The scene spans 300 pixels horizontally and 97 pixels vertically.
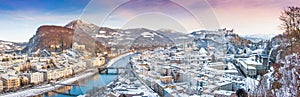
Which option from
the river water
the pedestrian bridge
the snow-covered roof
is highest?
the snow-covered roof

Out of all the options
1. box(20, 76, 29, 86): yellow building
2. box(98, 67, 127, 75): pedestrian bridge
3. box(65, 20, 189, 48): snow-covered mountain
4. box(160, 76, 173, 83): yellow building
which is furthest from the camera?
box(20, 76, 29, 86): yellow building

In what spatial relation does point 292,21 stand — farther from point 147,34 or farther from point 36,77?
point 36,77

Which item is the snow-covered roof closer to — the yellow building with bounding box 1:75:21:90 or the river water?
the river water

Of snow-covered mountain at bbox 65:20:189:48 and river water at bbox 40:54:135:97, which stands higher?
snow-covered mountain at bbox 65:20:189:48

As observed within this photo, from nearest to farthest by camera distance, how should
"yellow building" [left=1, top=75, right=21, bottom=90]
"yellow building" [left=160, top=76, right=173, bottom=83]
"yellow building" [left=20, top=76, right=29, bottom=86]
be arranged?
"yellow building" [left=160, top=76, right=173, bottom=83] < "yellow building" [left=1, top=75, right=21, bottom=90] < "yellow building" [left=20, top=76, right=29, bottom=86]

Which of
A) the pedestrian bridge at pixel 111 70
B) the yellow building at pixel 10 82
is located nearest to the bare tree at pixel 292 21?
the pedestrian bridge at pixel 111 70

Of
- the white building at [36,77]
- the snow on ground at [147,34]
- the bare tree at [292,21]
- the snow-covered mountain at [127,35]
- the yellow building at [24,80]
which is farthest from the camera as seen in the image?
the white building at [36,77]

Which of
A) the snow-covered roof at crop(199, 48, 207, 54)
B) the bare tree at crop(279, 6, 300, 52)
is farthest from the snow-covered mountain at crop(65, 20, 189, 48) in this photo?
the bare tree at crop(279, 6, 300, 52)

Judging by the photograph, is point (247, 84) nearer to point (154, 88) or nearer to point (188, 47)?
point (188, 47)

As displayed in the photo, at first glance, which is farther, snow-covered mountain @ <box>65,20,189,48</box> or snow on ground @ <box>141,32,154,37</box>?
snow on ground @ <box>141,32,154,37</box>

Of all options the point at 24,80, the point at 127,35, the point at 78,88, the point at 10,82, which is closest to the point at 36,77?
the point at 24,80

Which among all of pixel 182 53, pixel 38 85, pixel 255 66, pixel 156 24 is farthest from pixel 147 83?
pixel 38 85

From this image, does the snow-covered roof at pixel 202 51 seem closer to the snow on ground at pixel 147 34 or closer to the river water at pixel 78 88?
the river water at pixel 78 88
